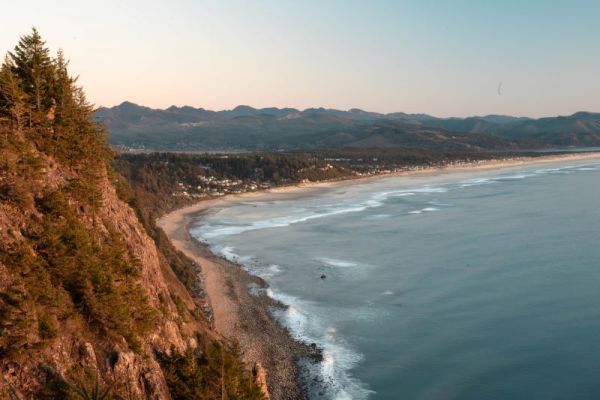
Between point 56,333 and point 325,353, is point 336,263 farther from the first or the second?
point 56,333

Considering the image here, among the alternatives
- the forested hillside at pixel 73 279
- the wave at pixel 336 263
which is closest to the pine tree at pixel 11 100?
the forested hillside at pixel 73 279

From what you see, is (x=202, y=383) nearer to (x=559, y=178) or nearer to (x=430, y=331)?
(x=430, y=331)

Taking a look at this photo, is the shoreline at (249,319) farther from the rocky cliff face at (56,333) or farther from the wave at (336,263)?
the wave at (336,263)

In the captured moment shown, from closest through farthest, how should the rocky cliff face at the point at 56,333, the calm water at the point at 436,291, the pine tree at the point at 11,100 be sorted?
the rocky cliff face at the point at 56,333
the pine tree at the point at 11,100
the calm water at the point at 436,291

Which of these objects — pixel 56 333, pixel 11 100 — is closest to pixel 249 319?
pixel 11 100

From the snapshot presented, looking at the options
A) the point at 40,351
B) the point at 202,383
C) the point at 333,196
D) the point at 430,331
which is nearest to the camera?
the point at 40,351

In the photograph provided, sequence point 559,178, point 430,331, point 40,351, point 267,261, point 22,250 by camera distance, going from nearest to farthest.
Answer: point 40,351, point 22,250, point 430,331, point 267,261, point 559,178

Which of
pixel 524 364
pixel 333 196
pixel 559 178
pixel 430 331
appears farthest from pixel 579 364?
pixel 559 178
